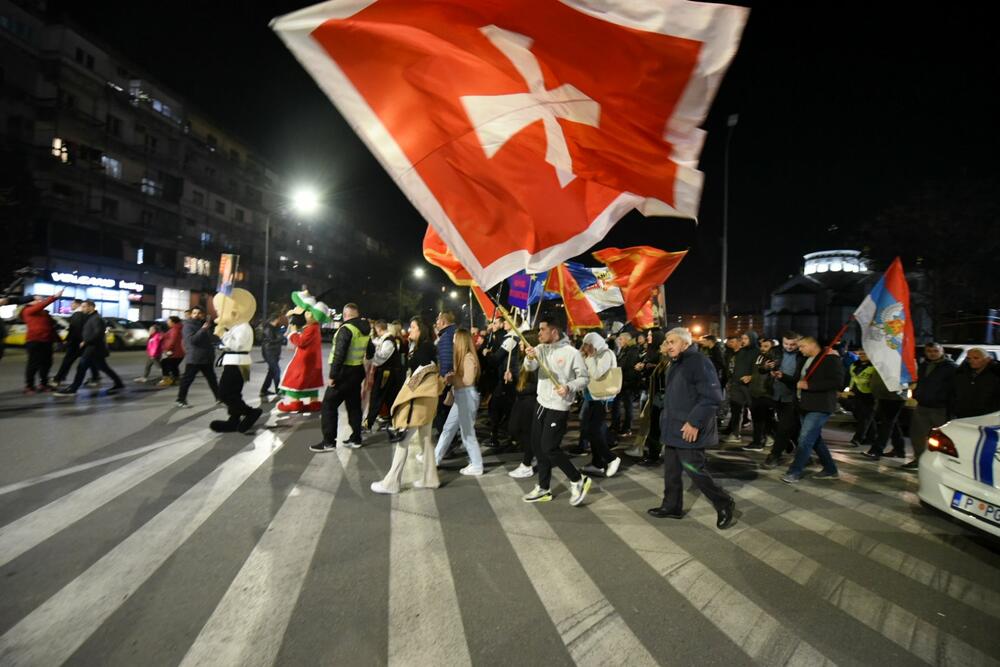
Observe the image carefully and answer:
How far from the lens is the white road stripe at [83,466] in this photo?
5.05 meters

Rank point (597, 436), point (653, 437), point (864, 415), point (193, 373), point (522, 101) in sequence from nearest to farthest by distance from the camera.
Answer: point (522, 101), point (597, 436), point (653, 437), point (864, 415), point (193, 373)

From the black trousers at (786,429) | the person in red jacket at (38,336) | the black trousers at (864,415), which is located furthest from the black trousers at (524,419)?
the person in red jacket at (38,336)

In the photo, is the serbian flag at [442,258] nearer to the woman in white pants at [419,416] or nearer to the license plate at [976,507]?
the woman in white pants at [419,416]

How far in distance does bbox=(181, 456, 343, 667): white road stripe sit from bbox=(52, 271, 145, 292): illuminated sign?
112 ft

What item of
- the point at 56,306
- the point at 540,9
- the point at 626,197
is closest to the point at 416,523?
the point at 626,197

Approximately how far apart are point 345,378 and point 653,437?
168 inches

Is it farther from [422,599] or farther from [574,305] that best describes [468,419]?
[574,305]

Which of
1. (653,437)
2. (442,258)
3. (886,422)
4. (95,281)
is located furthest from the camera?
(95,281)

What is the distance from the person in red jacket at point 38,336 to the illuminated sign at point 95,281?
24893 millimetres

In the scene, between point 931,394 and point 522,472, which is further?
point 931,394

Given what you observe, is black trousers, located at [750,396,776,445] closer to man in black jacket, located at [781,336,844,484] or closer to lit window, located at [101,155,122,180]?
man in black jacket, located at [781,336,844,484]

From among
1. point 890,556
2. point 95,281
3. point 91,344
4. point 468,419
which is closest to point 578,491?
point 468,419

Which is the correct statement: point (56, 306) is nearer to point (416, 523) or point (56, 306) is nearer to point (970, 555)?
point (416, 523)

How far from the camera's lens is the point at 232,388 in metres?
Answer: 7.49
